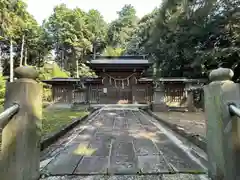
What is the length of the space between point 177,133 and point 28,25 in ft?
80.5

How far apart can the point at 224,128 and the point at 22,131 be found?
5.50ft

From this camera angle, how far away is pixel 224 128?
68.2 inches

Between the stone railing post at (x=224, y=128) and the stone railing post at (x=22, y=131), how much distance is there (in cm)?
160

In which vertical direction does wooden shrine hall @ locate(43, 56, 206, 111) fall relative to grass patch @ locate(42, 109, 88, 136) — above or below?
above

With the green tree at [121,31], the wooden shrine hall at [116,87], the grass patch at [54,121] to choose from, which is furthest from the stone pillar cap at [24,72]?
the green tree at [121,31]

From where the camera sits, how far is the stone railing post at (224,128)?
169cm

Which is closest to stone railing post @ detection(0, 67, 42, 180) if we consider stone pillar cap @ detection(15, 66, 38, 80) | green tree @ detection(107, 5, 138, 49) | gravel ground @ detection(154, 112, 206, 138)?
stone pillar cap @ detection(15, 66, 38, 80)

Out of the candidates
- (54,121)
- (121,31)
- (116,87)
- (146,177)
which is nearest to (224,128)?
(146,177)

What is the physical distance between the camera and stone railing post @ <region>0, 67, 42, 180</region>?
5.26 feet

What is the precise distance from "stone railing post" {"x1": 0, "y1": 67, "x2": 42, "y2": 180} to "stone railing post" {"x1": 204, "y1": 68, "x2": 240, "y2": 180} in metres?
1.60

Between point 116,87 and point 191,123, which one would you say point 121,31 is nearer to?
point 116,87

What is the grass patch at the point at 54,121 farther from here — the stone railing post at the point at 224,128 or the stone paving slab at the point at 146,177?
the stone railing post at the point at 224,128

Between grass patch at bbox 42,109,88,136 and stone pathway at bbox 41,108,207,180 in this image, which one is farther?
grass patch at bbox 42,109,88,136

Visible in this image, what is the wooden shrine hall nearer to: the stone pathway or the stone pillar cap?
the stone pathway
